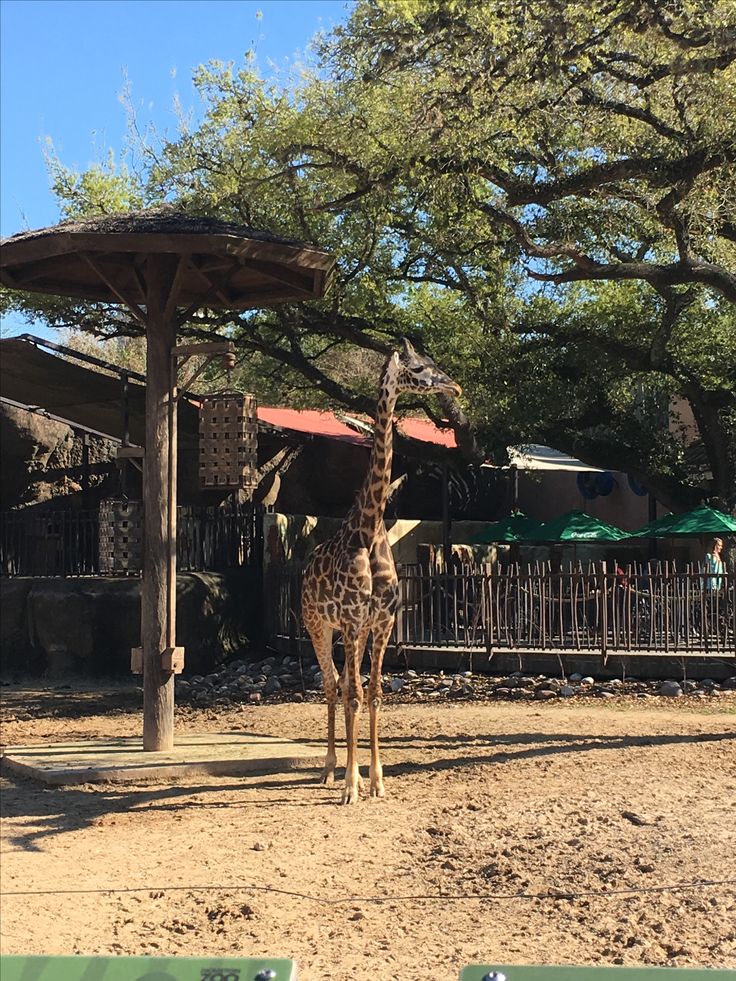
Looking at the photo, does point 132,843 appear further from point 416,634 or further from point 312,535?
point 312,535

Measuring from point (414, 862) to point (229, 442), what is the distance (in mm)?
4770

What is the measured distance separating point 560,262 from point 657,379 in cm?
498

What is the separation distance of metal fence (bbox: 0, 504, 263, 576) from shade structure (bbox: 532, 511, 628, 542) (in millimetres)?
5144

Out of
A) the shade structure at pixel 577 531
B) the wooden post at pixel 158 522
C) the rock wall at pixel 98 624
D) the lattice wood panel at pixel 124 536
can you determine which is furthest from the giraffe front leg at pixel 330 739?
the shade structure at pixel 577 531

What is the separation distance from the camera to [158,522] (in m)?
11.6

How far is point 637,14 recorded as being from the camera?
39.8 ft

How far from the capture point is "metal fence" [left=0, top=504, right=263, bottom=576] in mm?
20344

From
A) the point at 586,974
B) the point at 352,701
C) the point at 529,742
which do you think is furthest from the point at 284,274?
the point at 586,974

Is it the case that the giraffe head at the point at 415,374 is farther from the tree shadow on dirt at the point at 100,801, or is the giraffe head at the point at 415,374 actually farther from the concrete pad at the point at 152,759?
the concrete pad at the point at 152,759

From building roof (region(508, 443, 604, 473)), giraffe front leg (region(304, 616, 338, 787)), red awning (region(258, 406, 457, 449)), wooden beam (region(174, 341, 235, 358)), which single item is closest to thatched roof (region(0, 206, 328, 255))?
wooden beam (region(174, 341, 235, 358))

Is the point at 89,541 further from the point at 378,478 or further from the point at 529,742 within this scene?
the point at 378,478

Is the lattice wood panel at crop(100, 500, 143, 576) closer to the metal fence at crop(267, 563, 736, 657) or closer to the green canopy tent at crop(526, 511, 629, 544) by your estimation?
the metal fence at crop(267, 563, 736, 657)

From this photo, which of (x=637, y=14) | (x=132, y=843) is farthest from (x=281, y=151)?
(x=132, y=843)

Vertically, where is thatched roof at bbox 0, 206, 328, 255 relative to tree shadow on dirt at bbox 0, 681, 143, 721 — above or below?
above
